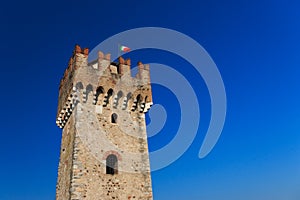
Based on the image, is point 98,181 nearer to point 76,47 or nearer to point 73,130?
point 73,130

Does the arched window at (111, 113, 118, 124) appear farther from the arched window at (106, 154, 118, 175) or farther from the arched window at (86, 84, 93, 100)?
the arched window at (106, 154, 118, 175)

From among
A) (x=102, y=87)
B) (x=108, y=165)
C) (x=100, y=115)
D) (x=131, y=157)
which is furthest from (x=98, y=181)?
(x=102, y=87)

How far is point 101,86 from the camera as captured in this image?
57.2ft

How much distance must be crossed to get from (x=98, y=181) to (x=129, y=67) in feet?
27.7

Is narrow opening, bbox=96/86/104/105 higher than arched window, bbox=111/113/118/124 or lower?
higher

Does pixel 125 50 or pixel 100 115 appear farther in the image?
pixel 125 50

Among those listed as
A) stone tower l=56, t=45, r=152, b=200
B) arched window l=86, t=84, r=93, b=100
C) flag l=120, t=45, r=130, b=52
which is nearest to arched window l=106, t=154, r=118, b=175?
stone tower l=56, t=45, r=152, b=200

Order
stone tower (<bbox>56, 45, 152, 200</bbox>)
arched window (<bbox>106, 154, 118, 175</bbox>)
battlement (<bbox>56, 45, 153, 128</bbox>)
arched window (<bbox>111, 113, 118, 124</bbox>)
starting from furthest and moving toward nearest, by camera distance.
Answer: arched window (<bbox>111, 113, 118, 124</bbox>)
battlement (<bbox>56, 45, 153, 128</bbox>)
arched window (<bbox>106, 154, 118, 175</bbox>)
stone tower (<bbox>56, 45, 152, 200</bbox>)

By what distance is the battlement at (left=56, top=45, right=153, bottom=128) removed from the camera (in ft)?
55.5

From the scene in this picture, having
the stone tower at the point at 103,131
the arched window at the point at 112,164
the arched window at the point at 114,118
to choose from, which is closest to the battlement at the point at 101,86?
the stone tower at the point at 103,131

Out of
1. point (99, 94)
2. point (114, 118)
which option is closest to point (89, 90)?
point (99, 94)

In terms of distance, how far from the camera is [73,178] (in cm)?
1416

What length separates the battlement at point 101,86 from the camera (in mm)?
16913

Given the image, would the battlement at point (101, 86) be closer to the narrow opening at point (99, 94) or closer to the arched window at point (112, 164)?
the narrow opening at point (99, 94)
